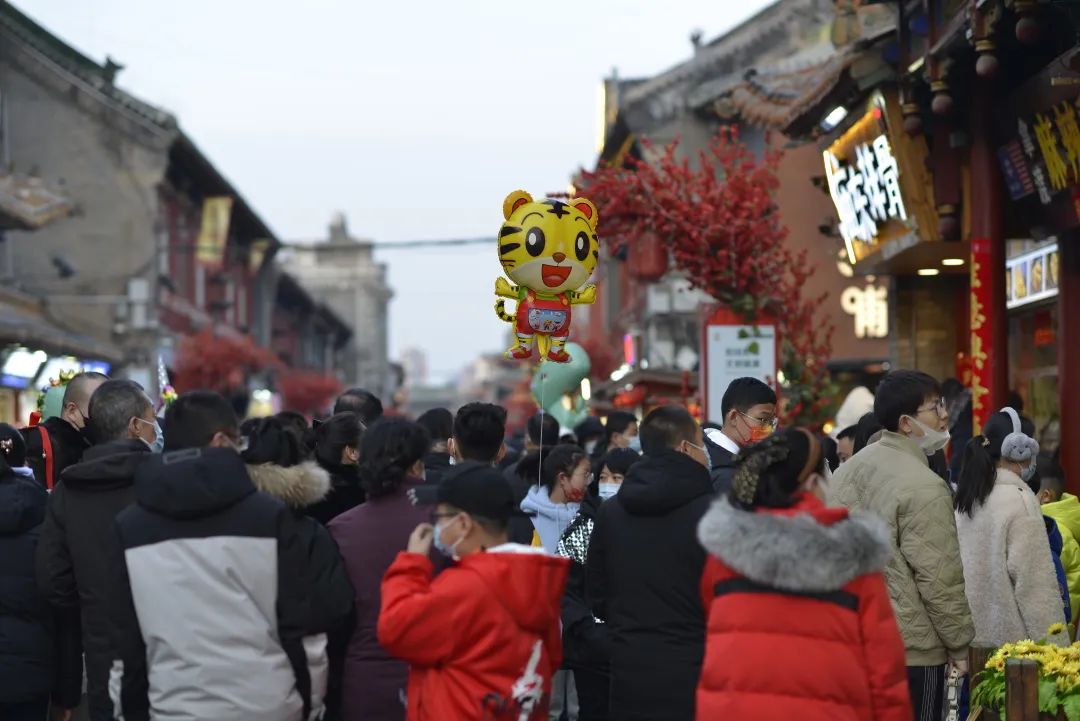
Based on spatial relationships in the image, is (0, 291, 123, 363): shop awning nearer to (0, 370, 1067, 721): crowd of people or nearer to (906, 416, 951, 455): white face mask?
(0, 370, 1067, 721): crowd of people

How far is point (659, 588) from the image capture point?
6312 mm

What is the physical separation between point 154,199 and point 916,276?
2253 centimetres

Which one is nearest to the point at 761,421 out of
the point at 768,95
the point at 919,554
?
the point at 919,554

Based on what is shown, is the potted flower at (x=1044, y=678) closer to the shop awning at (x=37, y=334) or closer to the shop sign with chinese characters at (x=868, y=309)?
the shop awning at (x=37, y=334)

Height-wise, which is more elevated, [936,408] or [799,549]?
[936,408]

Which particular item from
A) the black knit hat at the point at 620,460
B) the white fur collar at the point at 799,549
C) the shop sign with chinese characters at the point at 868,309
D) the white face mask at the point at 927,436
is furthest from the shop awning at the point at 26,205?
the white fur collar at the point at 799,549

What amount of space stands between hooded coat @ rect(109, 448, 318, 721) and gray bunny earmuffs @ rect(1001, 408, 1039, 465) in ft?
12.9

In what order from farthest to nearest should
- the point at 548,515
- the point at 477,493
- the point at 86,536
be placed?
the point at 548,515 → the point at 86,536 → the point at 477,493

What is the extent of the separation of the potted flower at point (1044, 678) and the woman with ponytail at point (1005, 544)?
0.62 m

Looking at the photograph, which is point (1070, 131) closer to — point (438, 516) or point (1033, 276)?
point (1033, 276)

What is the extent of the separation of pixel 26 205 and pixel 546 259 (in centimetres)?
1729

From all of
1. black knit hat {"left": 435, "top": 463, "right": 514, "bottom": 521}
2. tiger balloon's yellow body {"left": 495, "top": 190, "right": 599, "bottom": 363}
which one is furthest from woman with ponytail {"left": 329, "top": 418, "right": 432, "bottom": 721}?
tiger balloon's yellow body {"left": 495, "top": 190, "right": 599, "bottom": 363}

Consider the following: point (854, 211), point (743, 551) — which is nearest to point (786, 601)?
point (743, 551)

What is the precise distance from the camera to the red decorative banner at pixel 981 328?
13.8 m
